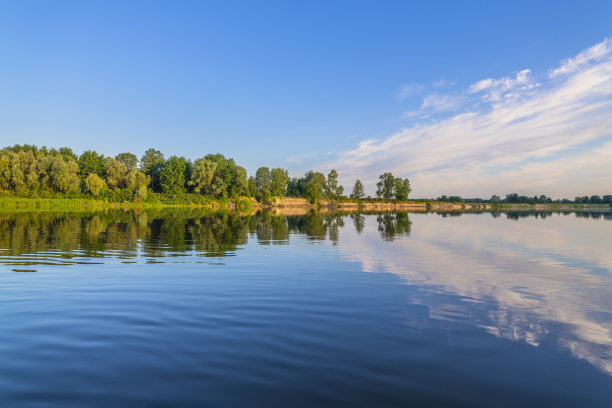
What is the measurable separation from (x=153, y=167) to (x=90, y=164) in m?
25.0

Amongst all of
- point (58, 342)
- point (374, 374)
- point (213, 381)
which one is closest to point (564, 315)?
point (374, 374)

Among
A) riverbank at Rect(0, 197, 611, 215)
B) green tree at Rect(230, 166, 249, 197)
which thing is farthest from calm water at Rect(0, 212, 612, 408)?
green tree at Rect(230, 166, 249, 197)

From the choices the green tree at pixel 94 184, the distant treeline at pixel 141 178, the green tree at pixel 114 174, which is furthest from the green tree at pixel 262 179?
the green tree at pixel 94 184

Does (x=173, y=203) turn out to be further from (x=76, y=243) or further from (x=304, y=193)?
(x=76, y=243)

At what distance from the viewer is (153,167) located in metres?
144

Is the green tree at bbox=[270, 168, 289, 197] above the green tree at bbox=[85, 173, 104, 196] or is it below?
above

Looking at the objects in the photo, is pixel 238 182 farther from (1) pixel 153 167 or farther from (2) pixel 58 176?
(2) pixel 58 176

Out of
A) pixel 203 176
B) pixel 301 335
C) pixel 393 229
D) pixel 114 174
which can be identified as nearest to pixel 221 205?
pixel 203 176

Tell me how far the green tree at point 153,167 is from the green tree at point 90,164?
18226 millimetres

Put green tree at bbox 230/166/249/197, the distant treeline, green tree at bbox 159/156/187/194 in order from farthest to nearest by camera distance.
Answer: green tree at bbox 230/166/249/197 < green tree at bbox 159/156/187/194 < the distant treeline

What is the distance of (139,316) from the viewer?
848 centimetres

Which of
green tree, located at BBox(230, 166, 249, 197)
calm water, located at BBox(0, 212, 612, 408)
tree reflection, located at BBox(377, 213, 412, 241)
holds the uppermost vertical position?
green tree, located at BBox(230, 166, 249, 197)

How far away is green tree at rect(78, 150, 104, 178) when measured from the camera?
122562mm

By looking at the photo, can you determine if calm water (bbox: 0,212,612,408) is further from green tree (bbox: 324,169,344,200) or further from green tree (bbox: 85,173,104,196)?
green tree (bbox: 324,169,344,200)
